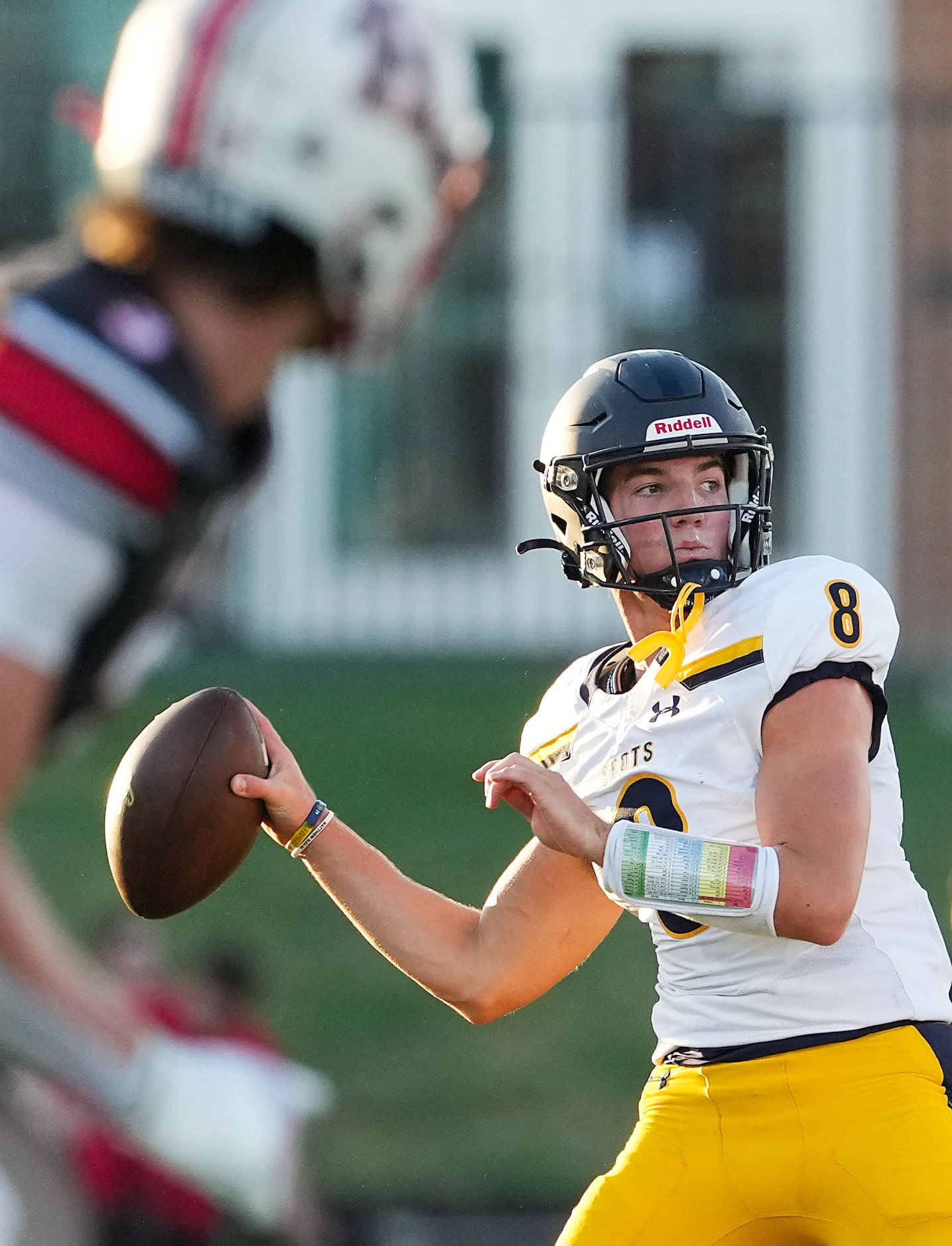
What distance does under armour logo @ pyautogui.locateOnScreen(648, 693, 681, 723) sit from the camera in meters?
2.89

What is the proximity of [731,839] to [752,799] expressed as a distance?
7cm

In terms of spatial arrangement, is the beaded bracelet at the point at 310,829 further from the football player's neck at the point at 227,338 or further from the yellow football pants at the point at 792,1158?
the football player's neck at the point at 227,338

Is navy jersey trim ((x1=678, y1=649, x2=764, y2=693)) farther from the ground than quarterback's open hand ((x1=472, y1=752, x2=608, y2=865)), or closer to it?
farther from the ground

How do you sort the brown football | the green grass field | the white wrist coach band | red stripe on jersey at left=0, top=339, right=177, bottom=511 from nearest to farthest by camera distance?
1. the white wrist coach band
2. the brown football
3. red stripe on jersey at left=0, top=339, right=177, bottom=511
4. the green grass field

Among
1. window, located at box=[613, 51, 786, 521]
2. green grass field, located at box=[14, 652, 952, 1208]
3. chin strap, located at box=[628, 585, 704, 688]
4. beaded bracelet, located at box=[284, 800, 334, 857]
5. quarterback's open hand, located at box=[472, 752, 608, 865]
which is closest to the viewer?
quarterback's open hand, located at box=[472, 752, 608, 865]

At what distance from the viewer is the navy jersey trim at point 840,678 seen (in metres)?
2.74

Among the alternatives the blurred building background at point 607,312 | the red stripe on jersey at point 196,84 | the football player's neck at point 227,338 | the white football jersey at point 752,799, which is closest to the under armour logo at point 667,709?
the white football jersey at point 752,799

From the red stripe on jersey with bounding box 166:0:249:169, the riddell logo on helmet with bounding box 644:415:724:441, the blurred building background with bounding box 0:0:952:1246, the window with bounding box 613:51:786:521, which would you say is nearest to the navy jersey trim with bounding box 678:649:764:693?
the riddell logo on helmet with bounding box 644:415:724:441

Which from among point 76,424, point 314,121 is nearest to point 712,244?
point 314,121

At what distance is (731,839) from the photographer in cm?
282

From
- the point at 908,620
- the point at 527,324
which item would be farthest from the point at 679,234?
the point at 908,620

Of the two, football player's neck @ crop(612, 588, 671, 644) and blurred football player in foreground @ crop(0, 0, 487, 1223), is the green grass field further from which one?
football player's neck @ crop(612, 588, 671, 644)

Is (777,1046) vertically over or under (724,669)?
under

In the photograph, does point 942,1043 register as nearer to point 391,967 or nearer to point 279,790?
point 279,790
